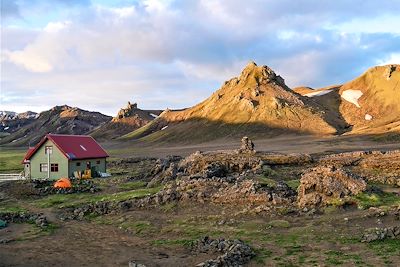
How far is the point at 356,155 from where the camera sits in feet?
252

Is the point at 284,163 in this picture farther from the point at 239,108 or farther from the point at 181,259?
the point at 239,108

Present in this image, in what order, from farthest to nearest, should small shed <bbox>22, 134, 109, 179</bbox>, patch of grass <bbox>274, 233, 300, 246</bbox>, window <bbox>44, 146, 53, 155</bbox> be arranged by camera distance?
window <bbox>44, 146, 53, 155</bbox>
small shed <bbox>22, 134, 109, 179</bbox>
patch of grass <bbox>274, 233, 300, 246</bbox>

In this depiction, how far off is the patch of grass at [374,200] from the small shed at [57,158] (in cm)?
4915

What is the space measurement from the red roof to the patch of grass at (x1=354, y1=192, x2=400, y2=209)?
4915 cm

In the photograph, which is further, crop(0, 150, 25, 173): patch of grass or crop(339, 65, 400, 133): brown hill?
crop(339, 65, 400, 133): brown hill

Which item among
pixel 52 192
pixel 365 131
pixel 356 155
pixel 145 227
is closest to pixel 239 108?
pixel 365 131

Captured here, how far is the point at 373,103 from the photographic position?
180125mm

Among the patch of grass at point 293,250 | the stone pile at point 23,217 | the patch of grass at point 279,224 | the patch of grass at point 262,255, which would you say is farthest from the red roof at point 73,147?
the patch of grass at point 293,250

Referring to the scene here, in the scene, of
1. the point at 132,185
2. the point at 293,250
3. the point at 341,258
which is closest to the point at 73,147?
the point at 132,185

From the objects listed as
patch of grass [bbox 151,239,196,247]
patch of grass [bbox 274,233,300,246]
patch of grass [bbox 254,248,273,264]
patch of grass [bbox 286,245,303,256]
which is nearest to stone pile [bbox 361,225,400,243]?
patch of grass [bbox 286,245,303,256]

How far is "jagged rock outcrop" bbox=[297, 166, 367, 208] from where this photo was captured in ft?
128

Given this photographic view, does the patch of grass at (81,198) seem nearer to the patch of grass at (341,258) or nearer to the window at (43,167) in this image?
the window at (43,167)

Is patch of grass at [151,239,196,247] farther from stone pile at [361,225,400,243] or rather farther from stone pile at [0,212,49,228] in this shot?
stone pile at [0,212,49,228]

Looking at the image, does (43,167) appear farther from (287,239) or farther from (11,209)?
(287,239)
